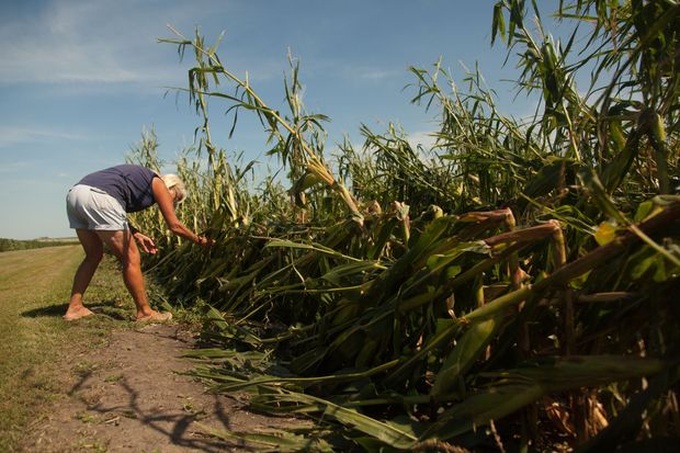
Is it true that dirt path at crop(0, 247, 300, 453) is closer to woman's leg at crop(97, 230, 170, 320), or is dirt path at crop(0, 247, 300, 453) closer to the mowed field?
the mowed field

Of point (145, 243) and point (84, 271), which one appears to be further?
point (145, 243)

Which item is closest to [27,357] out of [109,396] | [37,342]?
[37,342]

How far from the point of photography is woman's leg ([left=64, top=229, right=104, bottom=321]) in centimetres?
397

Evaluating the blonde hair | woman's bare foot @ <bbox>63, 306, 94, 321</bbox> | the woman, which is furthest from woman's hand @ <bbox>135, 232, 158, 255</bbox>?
woman's bare foot @ <bbox>63, 306, 94, 321</bbox>

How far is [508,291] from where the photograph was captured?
65.0 inches

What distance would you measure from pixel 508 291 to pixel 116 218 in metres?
3.23

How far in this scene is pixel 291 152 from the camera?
133 inches

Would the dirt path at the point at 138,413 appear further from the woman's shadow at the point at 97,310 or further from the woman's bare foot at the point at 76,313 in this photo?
the woman's shadow at the point at 97,310

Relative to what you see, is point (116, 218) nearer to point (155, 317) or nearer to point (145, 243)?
point (145, 243)

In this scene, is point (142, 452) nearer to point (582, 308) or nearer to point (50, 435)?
point (50, 435)

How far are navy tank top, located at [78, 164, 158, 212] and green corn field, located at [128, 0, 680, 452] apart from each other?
4.26 feet

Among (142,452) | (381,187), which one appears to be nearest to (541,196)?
(142,452)

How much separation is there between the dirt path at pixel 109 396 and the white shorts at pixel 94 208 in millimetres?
778

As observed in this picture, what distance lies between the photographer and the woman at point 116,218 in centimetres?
385
